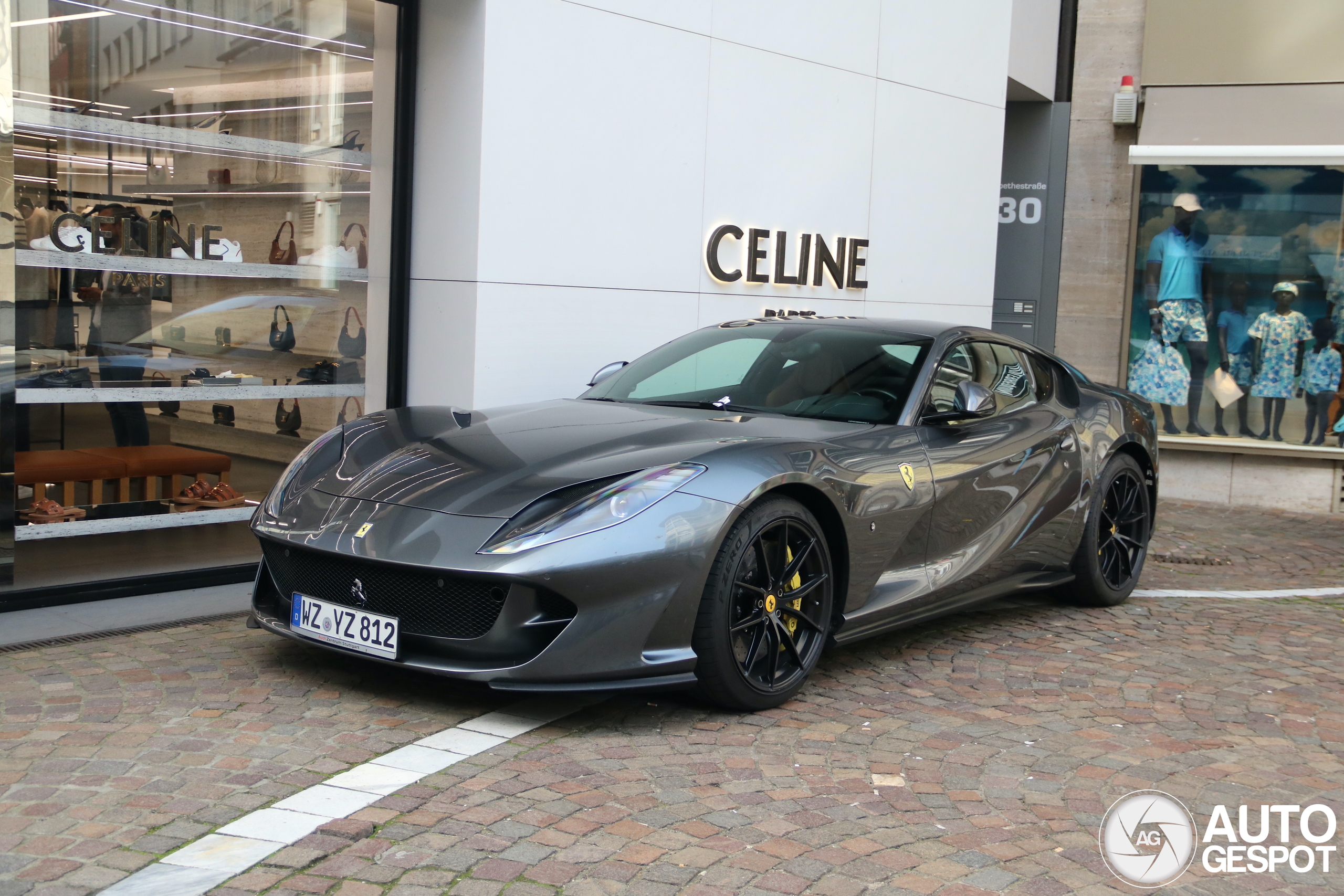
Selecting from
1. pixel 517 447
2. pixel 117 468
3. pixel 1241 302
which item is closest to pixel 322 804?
pixel 517 447

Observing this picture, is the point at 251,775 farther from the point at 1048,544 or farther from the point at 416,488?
the point at 1048,544

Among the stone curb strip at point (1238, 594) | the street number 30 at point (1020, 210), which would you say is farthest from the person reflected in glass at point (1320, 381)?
the stone curb strip at point (1238, 594)

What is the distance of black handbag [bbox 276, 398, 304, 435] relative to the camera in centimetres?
686

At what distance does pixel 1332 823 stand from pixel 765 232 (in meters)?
5.86

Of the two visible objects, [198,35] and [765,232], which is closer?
[198,35]

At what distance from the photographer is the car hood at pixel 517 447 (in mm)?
4191

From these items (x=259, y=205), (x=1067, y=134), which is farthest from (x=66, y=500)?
(x=1067, y=134)

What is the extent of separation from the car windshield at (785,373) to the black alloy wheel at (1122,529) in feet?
5.28

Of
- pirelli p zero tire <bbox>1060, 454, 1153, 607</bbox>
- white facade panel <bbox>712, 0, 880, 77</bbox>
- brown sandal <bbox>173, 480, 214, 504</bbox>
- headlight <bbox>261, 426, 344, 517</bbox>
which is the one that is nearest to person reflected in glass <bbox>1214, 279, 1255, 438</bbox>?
white facade panel <bbox>712, 0, 880, 77</bbox>

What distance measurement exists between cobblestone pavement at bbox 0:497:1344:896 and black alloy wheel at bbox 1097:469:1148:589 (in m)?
0.93

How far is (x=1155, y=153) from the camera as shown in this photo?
10.7 m

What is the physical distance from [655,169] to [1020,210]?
5.83 meters

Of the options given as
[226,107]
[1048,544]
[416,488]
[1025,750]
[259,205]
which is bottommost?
[1025,750]

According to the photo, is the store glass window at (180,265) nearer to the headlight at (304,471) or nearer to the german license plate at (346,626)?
the headlight at (304,471)
